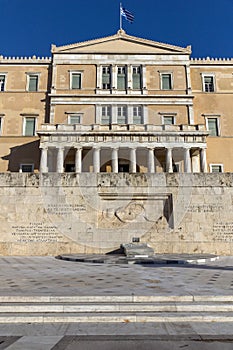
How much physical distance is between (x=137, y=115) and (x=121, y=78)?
5570mm

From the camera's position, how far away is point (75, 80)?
3622cm

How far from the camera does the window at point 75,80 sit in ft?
118

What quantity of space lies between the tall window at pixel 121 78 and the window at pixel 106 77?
1151mm

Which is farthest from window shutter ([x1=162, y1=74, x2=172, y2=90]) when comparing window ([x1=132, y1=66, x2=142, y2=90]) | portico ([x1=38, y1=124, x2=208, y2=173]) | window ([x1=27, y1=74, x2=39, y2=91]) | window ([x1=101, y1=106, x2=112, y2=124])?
window ([x1=27, y1=74, x2=39, y2=91])

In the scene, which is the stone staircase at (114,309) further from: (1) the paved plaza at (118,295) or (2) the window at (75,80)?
(2) the window at (75,80)

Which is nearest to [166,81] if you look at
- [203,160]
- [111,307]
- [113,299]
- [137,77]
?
[137,77]

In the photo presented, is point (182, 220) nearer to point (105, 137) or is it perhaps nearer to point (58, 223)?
point (58, 223)

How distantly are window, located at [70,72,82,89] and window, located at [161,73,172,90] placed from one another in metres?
10.5

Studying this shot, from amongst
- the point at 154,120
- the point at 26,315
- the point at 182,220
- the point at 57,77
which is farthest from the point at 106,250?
the point at 57,77

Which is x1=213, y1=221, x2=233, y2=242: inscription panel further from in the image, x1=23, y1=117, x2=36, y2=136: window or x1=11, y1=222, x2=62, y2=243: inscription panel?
x1=23, y1=117, x2=36, y2=136: window

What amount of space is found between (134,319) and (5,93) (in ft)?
121

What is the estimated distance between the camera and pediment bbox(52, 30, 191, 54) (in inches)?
1451

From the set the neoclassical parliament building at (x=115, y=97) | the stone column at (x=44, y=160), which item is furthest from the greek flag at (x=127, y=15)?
the stone column at (x=44, y=160)

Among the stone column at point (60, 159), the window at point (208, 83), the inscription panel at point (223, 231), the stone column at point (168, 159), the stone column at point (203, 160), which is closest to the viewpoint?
the inscription panel at point (223, 231)
